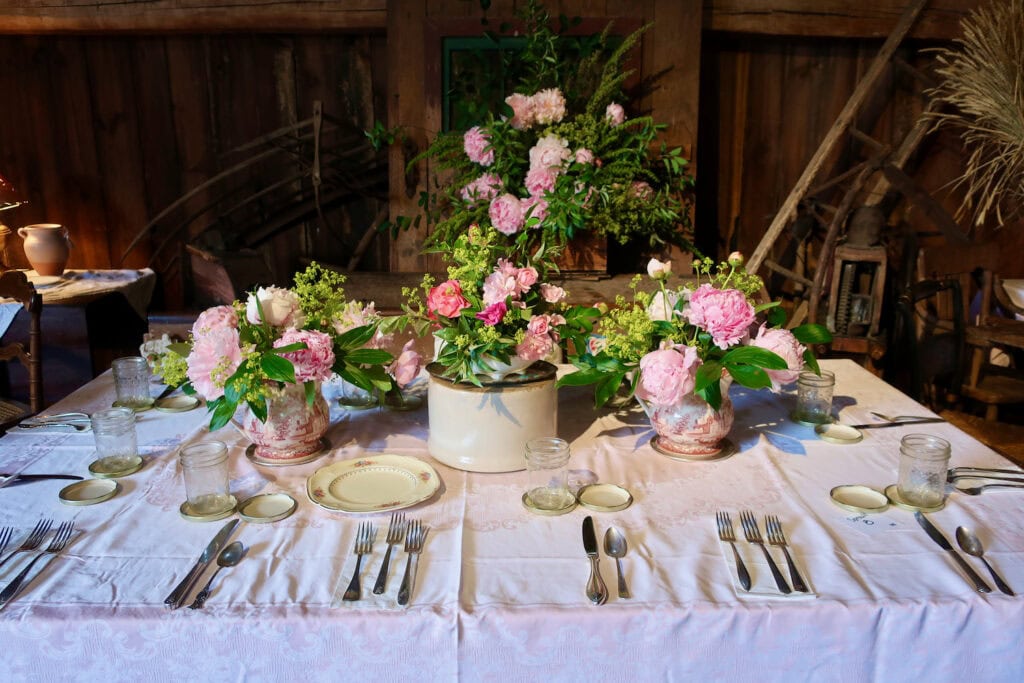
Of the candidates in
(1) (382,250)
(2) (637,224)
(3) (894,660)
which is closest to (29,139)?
(1) (382,250)

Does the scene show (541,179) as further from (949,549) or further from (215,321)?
(949,549)

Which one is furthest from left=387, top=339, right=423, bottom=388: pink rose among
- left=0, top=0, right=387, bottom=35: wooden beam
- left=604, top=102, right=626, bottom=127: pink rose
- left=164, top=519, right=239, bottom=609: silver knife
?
left=0, top=0, right=387, bottom=35: wooden beam

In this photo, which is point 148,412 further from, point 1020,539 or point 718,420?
point 1020,539

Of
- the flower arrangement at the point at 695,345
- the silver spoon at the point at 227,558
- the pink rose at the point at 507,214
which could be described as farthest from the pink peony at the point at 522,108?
the silver spoon at the point at 227,558

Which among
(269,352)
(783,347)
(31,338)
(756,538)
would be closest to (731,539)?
(756,538)

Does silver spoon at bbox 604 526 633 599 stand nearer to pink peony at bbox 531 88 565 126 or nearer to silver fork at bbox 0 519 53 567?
silver fork at bbox 0 519 53 567

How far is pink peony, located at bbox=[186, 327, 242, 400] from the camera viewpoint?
3.74ft

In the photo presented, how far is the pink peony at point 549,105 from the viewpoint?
101 inches

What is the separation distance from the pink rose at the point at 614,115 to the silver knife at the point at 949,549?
189 cm

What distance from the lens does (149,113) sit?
323 centimetres

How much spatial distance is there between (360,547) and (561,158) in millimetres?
1852

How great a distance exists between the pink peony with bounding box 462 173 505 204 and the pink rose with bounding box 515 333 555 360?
1.57 m

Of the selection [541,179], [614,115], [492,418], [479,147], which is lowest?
[492,418]

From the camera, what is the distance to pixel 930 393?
2934 millimetres
